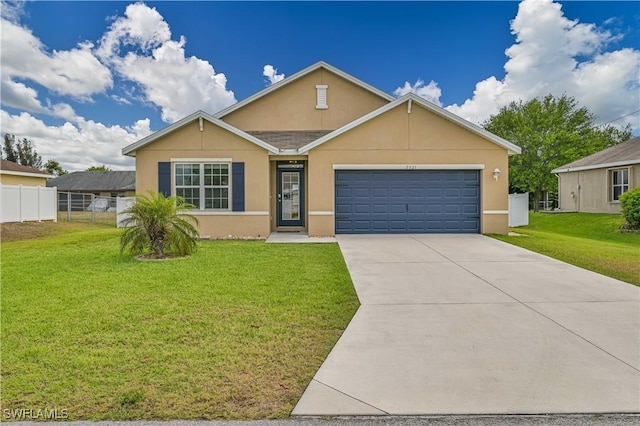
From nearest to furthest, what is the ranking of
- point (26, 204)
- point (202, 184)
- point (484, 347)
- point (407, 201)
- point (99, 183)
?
1. point (484, 347)
2. point (202, 184)
3. point (407, 201)
4. point (26, 204)
5. point (99, 183)

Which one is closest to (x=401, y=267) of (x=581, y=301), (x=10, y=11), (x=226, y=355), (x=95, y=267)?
(x=581, y=301)

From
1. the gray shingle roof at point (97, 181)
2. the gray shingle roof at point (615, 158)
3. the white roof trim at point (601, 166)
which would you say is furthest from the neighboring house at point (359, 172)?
the gray shingle roof at point (97, 181)

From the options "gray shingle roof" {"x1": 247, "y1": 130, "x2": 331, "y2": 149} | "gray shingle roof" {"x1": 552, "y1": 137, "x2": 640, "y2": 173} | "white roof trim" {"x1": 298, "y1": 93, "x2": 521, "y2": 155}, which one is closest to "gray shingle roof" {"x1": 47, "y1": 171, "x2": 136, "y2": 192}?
"gray shingle roof" {"x1": 247, "y1": 130, "x2": 331, "y2": 149}

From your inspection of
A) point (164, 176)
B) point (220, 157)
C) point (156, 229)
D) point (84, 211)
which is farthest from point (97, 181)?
point (156, 229)

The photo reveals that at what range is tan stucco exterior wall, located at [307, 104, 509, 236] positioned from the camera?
1320cm

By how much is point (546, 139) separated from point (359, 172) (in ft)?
93.1

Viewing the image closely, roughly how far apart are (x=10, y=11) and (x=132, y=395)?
55.9 ft

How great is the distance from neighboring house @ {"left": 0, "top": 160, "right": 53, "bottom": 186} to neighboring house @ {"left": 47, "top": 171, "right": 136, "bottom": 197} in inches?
676

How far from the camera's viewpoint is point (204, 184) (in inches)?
520

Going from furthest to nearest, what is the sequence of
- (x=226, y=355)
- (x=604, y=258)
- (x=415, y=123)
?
1. (x=415, y=123)
2. (x=604, y=258)
3. (x=226, y=355)

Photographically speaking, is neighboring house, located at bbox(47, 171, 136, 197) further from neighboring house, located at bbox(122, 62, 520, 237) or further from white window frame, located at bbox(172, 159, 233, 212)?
neighboring house, located at bbox(122, 62, 520, 237)

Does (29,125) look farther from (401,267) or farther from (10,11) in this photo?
(401,267)

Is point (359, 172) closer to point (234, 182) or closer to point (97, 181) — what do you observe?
point (234, 182)

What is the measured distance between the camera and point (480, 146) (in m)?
13.3
